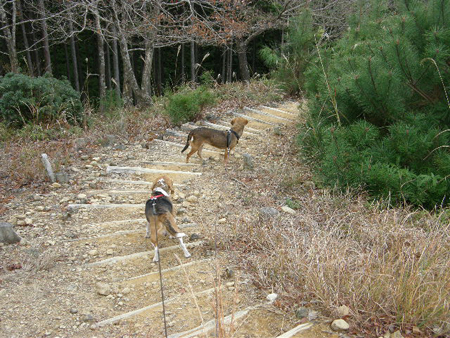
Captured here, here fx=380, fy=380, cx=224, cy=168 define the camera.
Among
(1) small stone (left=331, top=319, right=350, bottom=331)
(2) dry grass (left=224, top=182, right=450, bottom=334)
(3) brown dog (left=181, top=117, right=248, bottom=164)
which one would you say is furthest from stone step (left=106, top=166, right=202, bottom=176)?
(1) small stone (left=331, top=319, right=350, bottom=331)

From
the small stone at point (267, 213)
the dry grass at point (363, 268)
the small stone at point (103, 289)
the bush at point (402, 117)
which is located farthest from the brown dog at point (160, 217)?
the bush at point (402, 117)

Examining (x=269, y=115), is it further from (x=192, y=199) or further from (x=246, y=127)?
(x=192, y=199)

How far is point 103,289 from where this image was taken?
3.45m

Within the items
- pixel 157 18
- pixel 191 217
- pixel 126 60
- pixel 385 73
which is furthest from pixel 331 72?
pixel 126 60

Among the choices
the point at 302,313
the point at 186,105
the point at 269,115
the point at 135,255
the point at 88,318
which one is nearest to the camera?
the point at 302,313

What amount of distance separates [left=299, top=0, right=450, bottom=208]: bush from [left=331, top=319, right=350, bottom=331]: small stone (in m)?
2.15

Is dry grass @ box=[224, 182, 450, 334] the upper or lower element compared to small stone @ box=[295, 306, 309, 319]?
upper

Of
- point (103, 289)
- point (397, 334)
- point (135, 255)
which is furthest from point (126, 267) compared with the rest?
point (397, 334)

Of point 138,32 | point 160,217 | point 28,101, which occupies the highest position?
point 138,32

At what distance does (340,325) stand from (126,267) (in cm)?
218

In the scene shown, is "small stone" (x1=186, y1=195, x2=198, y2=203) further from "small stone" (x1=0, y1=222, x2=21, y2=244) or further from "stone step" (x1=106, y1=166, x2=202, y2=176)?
"small stone" (x1=0, y1=222, x2=21, y2=244)

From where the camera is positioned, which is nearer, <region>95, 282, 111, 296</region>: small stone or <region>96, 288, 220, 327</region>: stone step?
<region>96, 288, 220, 327</region>: stone step

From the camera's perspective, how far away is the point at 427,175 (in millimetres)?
4406

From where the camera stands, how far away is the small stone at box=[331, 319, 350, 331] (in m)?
2.68
